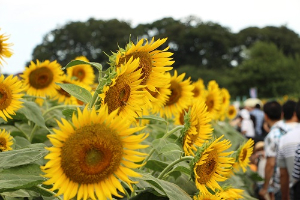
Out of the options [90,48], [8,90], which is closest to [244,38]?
[90,48]

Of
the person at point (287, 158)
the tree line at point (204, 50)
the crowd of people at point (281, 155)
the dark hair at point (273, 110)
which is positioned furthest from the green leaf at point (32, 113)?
the tree line at point (204, 50)

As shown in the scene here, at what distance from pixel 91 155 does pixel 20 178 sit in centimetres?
27

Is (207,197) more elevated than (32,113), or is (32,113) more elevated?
(32,113)

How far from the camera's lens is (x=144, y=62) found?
1594mm

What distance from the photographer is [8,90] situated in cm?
200

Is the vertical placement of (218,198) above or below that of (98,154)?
below

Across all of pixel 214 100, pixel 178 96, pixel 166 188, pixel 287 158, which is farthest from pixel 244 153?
pixel 287 158

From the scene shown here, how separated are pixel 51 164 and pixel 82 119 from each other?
0.41ft

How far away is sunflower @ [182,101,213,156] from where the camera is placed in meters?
1.90

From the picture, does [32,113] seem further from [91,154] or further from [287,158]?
[287,158]

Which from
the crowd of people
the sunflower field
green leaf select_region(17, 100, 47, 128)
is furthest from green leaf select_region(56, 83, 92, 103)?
the crowd of people

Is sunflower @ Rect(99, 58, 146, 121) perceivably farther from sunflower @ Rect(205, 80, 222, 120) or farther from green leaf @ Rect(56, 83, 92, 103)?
sunflower @ Rect(205, 80, 222, 120)

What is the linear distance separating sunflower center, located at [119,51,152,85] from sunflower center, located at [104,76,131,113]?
0.09 m

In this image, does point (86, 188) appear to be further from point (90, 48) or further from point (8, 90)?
point (90, 48)
